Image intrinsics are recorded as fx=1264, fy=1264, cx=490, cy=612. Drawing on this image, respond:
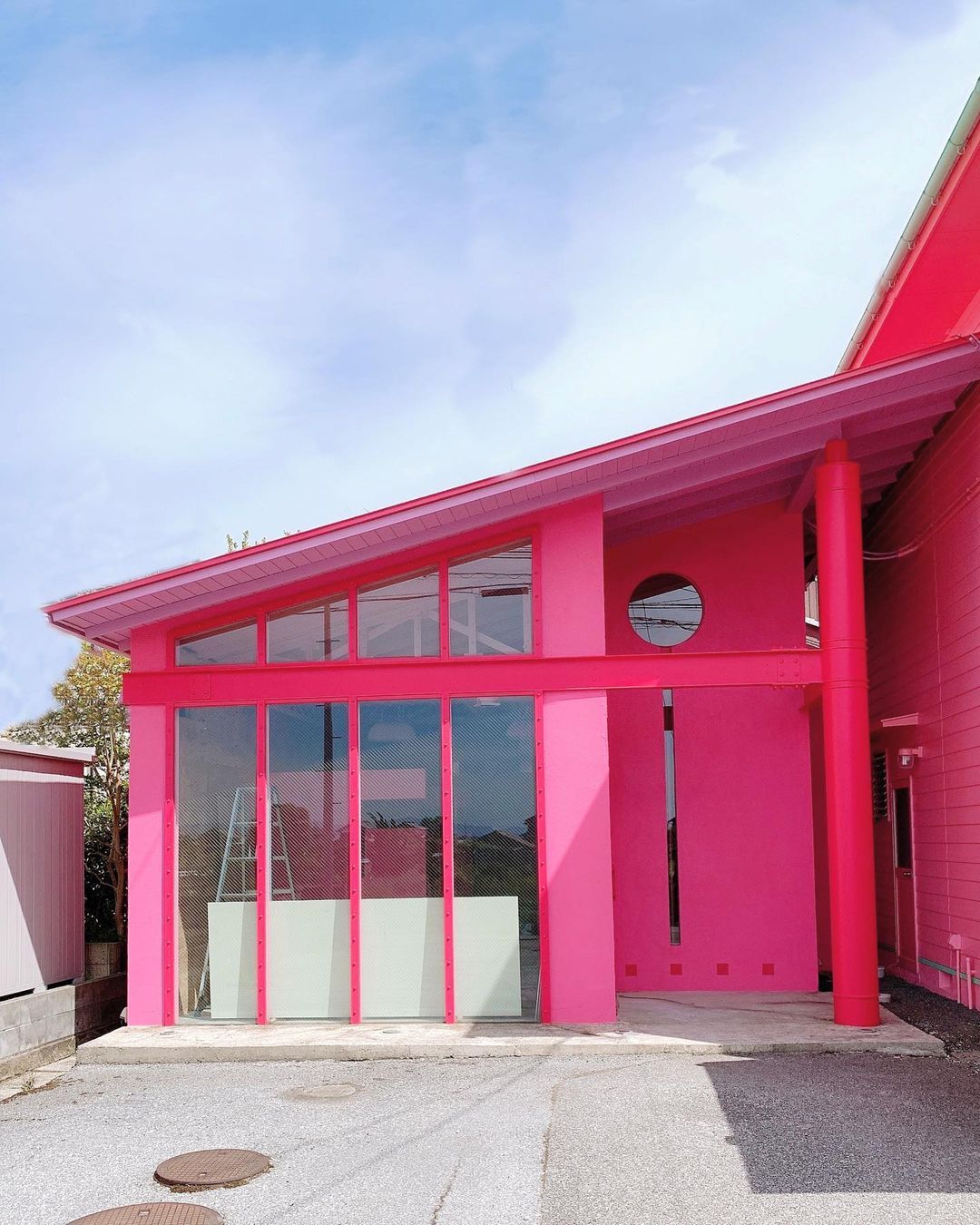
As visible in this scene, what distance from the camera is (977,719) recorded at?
10.0m

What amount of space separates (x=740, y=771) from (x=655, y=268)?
6.57 meters

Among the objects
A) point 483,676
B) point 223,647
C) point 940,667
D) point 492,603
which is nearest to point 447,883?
point 483,676

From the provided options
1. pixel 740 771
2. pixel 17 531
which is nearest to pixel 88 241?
pixel 740 771

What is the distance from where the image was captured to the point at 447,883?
31.3 feet

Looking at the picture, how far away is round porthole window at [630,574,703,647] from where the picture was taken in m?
12.1

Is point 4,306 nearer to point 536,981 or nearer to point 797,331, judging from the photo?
point 797,331

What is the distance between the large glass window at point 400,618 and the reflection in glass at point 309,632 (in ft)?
0.55

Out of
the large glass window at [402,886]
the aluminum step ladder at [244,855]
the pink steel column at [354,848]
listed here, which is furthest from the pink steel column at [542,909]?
the aluminum step ladder at [244,855]

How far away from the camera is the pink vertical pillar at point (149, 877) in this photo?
31.7 ft

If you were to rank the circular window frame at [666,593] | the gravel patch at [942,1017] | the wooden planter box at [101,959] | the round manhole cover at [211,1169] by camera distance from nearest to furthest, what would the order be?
the round manhole cover at [211,1169] → the gravel patch at [942,1017] → the wooden planter box at [101,959] → the circular window frame at [666,593]

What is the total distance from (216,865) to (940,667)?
6561mm

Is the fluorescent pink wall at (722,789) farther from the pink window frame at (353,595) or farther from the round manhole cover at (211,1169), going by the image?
the round manhole cover at (211,1169)

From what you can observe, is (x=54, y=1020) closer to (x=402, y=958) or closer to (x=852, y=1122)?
(x=402, y=958)

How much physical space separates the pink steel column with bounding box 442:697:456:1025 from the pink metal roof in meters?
1.68
